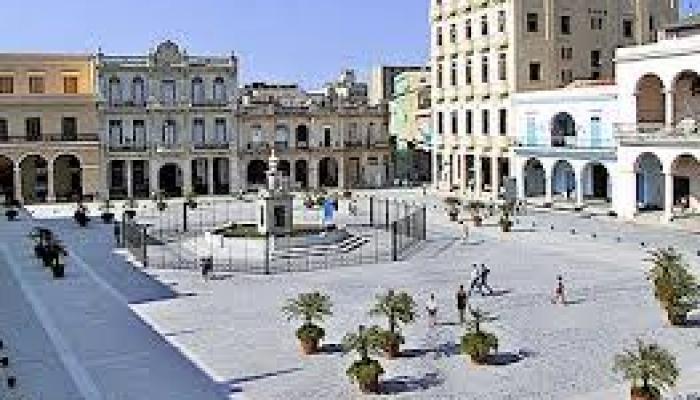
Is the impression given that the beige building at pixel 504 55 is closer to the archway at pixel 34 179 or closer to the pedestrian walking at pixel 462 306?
the archway at pixel 34 179

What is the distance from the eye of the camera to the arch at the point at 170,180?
80.3m

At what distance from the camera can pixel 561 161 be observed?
200 feet

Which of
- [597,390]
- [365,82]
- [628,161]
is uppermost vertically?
[365,82]

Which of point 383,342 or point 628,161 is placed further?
point 628,161

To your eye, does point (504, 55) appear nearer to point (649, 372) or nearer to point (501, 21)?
point (501, 21)

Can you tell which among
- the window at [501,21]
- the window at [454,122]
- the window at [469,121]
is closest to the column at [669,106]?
the window at [501,21]

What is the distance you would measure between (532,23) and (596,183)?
12.0 meters

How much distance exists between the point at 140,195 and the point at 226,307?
50.5 metres

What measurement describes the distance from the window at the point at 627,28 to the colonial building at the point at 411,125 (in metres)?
22.1

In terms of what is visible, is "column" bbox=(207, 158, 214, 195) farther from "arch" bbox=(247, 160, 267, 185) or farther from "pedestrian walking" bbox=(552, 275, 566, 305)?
"pedestrian walking" bbox=(552, 275, 566, 305)

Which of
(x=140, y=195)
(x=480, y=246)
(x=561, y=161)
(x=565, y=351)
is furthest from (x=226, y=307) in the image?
(x=140, y=195)

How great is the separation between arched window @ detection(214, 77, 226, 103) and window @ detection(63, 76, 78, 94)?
11360mm

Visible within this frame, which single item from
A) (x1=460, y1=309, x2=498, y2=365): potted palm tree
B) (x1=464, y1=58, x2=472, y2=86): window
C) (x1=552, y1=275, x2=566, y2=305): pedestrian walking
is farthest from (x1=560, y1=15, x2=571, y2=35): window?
(x1=460, y1=309, x2=498, y2=365): potted palm tree

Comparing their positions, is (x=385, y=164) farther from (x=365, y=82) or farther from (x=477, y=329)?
(x=477, y=329)
